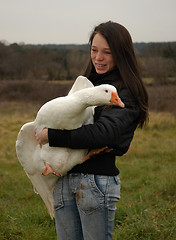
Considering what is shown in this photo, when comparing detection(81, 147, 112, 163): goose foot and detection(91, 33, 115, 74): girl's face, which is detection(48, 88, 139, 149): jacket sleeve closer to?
detection(81, 147, 112, 163): goose foot

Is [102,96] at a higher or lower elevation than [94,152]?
higher

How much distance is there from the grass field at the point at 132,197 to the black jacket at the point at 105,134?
157cm

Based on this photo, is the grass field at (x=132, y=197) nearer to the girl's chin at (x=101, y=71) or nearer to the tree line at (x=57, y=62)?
the girl's chin at (x=101, y=71)

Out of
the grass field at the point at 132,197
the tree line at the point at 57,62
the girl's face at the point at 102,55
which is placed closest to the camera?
the girl's face at the point at 102,55

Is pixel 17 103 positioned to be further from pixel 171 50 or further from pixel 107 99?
pixel 107 99

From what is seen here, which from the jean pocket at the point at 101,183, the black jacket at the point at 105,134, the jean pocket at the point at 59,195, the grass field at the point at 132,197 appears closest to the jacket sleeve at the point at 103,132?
the black jacket at the point at 105,134

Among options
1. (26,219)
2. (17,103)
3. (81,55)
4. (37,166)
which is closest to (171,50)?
(81,55)

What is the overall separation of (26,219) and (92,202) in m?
2.17

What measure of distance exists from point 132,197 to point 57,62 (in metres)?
17.1

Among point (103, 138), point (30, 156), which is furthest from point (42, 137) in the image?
point (103, 138)

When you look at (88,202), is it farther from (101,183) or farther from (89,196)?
(101,183)

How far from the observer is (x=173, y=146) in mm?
8453

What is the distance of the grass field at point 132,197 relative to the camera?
3.53m

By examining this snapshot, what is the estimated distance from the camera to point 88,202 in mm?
2076
